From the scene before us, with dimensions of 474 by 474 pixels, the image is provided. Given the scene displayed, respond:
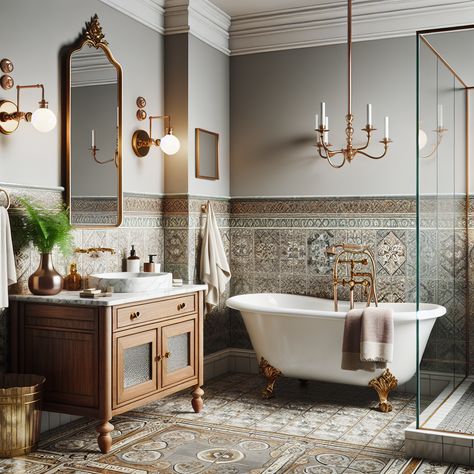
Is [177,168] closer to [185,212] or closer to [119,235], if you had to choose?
[185,212]

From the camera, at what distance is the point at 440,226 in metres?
3.50

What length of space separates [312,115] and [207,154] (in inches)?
33.9

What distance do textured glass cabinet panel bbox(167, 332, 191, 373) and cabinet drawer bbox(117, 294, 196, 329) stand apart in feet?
0.51

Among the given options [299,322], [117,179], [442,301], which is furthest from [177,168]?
[442,301]

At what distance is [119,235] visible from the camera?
4.57 metres

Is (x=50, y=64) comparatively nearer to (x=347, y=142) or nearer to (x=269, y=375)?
(x=347, y=142)

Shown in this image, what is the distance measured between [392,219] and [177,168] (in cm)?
161

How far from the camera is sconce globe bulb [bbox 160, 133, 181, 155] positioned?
4.79 metres

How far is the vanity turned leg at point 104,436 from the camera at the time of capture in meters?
3.56

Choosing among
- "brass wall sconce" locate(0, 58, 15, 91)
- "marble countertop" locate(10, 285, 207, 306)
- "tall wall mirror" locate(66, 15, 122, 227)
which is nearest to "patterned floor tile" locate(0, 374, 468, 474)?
"marble countertop" locate(10, 285, 207, 306)

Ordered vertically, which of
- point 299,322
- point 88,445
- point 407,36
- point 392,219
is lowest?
point 88,445

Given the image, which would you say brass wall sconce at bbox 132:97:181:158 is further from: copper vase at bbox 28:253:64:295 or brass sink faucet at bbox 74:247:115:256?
copper vase at bbox 28:253:64:295

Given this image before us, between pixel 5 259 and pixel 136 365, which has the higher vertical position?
pixel 5 259

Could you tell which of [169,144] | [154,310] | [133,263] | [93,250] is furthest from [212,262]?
[154,310]
